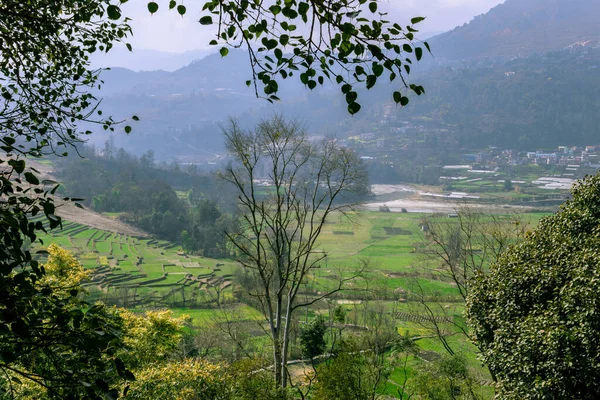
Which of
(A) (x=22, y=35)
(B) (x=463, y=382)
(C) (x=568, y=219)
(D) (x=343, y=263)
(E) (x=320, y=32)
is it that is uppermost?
(A) (x=22, y=35)

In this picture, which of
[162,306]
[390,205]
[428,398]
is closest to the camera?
[428,398]

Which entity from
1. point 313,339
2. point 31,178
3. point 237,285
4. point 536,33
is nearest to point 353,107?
point 31,178

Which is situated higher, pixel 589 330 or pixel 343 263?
pixel 589 330

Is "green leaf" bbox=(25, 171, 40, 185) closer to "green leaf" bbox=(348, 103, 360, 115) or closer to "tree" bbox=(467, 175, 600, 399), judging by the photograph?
"green leaf" bbox=(348, 103, 360, 115)

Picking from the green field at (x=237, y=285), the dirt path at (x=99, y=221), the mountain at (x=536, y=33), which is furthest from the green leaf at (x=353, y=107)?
the mountain at (x=536, y=33)

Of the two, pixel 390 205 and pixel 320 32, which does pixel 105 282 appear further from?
pixel 390 205

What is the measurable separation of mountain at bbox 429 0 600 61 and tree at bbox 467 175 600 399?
179m

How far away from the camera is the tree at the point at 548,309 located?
598cm

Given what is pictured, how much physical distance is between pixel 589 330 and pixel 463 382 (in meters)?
7.06

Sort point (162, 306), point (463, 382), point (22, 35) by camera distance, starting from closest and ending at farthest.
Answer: point (22, 35), point (463, 382), point (162, 306)

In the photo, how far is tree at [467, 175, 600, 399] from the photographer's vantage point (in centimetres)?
598

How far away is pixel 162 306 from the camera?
31.8 metres

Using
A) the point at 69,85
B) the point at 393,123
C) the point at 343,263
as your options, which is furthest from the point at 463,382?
the point at 393,123

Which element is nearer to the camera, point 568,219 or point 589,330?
point 589,330
